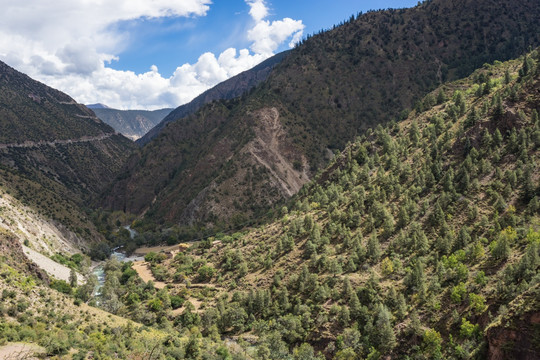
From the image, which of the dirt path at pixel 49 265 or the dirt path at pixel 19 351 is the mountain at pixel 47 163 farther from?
the dirt path at pixel 19 351

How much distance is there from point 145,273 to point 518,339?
74.3 meters

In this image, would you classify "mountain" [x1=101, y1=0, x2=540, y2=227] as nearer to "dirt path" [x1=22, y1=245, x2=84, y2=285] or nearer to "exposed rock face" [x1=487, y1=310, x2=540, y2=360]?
"dirt path" [x1=22, y1=245, x2=84, y2=285]

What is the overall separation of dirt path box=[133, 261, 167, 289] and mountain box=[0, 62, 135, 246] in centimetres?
2286

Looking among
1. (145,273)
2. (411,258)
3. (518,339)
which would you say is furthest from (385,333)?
(145,273)

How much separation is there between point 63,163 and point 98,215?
46.8 m

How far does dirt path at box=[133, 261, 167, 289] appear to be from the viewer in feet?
258

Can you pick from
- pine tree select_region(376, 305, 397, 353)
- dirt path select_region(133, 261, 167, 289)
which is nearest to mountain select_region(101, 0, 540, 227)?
dirt path select_region(133, 261, 167, 289)

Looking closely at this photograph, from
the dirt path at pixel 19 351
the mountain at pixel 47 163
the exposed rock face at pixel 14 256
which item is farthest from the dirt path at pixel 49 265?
the dirt path at pixel 19 351

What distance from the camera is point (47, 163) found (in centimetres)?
16500

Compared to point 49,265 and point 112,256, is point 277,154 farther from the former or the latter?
point 49,265

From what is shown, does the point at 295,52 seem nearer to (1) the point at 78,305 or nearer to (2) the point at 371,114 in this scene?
(2) the point at 371,114

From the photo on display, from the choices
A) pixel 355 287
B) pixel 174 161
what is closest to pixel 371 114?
pixel 174 161

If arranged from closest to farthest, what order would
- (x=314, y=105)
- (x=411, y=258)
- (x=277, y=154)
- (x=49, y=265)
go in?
1. (x=411, y=258)
2. (x=49, y=265)
3. (x=277, y=154)
4. (x=314, y=105)

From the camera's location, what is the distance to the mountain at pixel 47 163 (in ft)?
363
